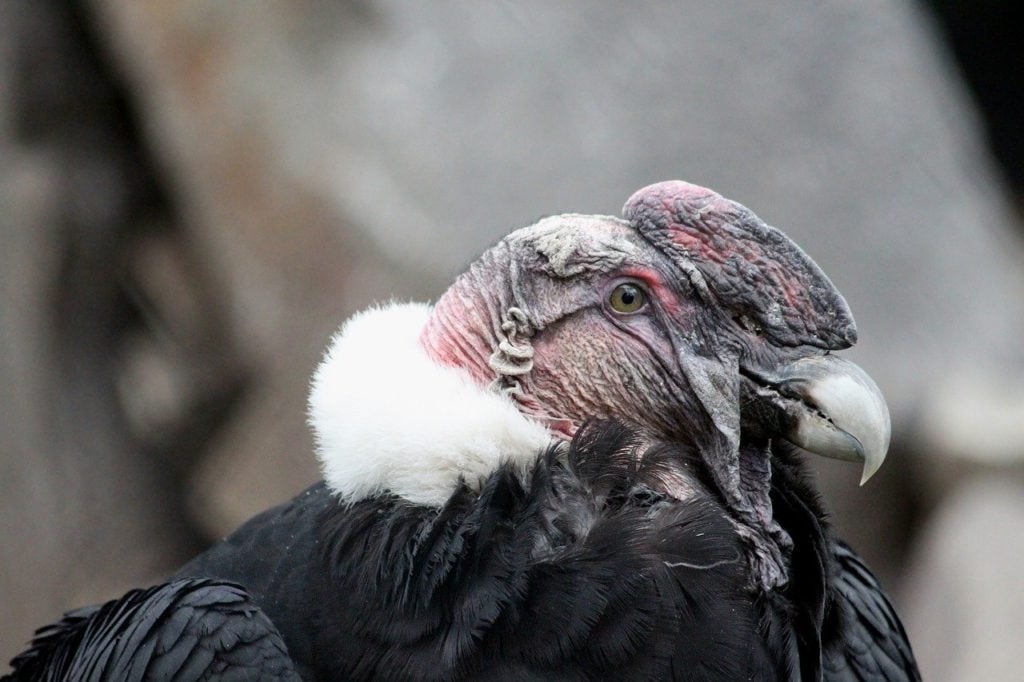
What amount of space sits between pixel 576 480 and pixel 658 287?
0.55m

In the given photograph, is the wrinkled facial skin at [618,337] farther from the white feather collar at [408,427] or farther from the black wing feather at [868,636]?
the black wing feather at [868,636]

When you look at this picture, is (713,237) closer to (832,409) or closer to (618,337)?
(618,337)

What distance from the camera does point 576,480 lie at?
286cm

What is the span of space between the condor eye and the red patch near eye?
0.10 ft

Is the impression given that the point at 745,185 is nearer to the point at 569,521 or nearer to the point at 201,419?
the point at 201,419

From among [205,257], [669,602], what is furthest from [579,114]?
[669,602]

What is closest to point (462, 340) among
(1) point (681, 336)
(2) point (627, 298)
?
(2) point (627, 298)

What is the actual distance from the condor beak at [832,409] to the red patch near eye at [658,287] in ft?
0.94

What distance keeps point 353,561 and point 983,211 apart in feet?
21.7

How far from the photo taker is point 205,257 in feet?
26.6

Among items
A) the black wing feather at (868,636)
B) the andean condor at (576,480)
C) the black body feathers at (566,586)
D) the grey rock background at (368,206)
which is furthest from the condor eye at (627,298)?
the grey rock background at (368,206)

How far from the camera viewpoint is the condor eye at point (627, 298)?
10.0 feet

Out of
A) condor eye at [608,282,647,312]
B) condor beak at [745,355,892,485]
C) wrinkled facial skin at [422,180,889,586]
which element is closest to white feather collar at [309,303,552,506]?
wrinkled facial skin at [422,180,889,586]

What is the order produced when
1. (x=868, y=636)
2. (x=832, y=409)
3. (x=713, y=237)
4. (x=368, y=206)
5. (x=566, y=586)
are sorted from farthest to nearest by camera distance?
(x=368, y=206), (x=868, y=636), (x=713, y=237), (x=832, y=409), (x=566, y=586)
